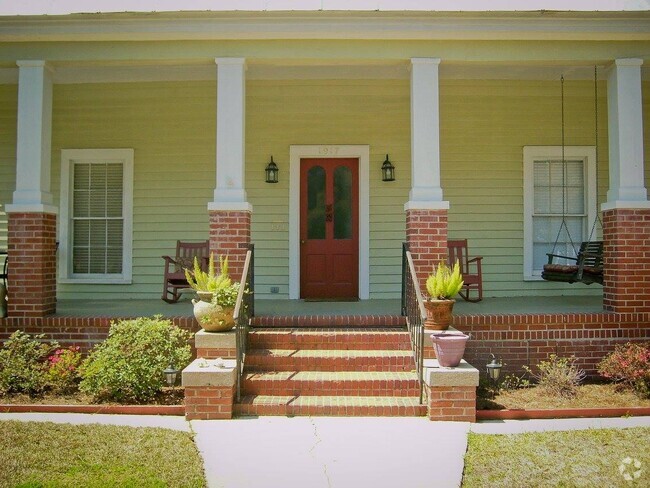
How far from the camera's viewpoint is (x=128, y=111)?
903 centimetres

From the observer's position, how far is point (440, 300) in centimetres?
600

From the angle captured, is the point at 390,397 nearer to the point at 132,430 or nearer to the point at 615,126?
the point at 132,430

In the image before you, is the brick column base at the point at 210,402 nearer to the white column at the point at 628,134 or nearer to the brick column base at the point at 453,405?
the brick column base at the point at 453,405

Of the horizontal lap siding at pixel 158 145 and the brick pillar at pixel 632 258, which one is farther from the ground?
the horizontal lap siding at pixel 158 145

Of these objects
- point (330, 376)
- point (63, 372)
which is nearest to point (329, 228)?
point (330, 376)

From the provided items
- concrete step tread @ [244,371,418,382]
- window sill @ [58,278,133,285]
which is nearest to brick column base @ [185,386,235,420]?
concrete step tread @ [244,371,418,382]

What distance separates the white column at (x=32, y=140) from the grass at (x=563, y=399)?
5277mm

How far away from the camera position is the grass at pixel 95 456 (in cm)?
386

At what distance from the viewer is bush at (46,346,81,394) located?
6.03 meters

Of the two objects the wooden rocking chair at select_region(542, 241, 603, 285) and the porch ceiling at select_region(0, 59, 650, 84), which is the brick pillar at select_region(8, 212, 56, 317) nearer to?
the porch ceiling at select_region(0, 59, 650, 84)

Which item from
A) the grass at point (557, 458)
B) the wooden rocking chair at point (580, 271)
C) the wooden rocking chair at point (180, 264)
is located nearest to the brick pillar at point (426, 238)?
the wooden rocking chair at point (580, 271)

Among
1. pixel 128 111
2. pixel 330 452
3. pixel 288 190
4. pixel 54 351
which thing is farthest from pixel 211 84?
pixel 330 452

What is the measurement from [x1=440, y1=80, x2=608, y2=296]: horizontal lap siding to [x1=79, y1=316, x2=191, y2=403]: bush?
4.71 metres

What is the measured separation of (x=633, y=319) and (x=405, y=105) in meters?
4.25
